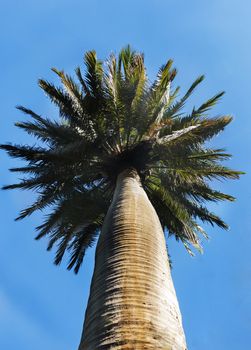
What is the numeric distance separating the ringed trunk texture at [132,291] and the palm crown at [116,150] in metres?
4.08

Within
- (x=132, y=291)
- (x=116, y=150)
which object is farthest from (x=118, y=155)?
(x=132, y=291)

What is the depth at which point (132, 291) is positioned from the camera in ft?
19.1

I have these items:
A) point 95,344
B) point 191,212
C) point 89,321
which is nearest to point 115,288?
point 89,321

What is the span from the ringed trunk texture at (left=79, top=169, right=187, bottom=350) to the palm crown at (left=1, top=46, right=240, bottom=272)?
4.08 metres

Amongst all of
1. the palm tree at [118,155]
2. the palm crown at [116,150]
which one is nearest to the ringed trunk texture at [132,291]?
the palm tree at [118,155]

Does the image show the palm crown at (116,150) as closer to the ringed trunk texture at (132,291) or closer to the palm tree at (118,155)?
the palm tree at (118,155)

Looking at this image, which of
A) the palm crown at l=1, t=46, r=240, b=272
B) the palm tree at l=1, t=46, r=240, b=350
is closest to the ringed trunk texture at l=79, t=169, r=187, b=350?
the palm tree at l=1, t=46, r=240, b=350

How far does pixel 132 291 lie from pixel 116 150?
6559mm

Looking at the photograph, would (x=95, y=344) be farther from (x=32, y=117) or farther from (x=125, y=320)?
(x=32, y=117)

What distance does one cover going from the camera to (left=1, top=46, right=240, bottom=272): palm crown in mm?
12031

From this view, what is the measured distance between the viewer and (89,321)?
5750mm

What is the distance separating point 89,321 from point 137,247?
4.71 ft

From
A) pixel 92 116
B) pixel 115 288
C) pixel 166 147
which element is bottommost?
pixel 115 288

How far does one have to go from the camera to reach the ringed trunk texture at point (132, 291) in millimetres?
5137
